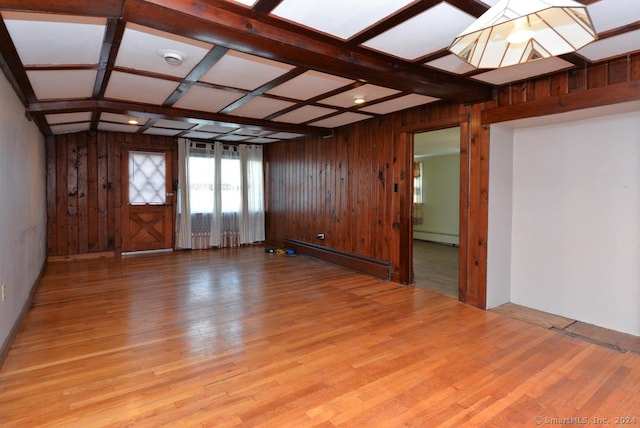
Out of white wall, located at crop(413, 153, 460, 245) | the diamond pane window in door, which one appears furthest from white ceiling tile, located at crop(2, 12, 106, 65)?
white wall, located at crop(413, 153, 460, 245)

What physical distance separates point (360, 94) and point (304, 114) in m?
1.20

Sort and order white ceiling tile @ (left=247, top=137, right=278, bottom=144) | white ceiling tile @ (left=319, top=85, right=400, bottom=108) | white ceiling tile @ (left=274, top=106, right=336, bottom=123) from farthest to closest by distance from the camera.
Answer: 1. white ceiling tile @ (left=247, top=137, right=278, bottom=144)
2. white ceiling tile @ (left=274, top=106, right=336, bottom=123)
3. white ceiling tile @ (left=319, top=85, right=400, bottom=108)

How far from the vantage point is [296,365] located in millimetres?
2453

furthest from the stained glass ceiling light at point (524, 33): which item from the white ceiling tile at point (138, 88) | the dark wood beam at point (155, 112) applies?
the dark wood beam at point (155, 112)

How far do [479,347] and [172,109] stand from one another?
4.29m

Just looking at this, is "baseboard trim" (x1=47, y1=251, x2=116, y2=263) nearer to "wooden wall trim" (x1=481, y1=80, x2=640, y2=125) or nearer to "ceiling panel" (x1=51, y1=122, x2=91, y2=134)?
"ceiling panel" (x1=51, y1=122, x2=91, y2=134)

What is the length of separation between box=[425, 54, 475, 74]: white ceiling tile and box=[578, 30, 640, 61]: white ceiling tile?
802 millimetres

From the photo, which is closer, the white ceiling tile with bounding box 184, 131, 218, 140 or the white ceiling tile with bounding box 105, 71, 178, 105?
the white ceiling tile with bounding box 105, 71, 178, 105

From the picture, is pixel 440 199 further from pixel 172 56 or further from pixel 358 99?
pixel 172 56

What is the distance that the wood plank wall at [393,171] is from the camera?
2982mm

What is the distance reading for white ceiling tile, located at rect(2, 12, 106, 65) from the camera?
2025 millimetres

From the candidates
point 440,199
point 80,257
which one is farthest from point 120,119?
point 440,199

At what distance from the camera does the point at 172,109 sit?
4.39 m

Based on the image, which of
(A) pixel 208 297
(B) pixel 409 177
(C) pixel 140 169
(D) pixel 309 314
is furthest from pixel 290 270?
(C) pixel 140 169
